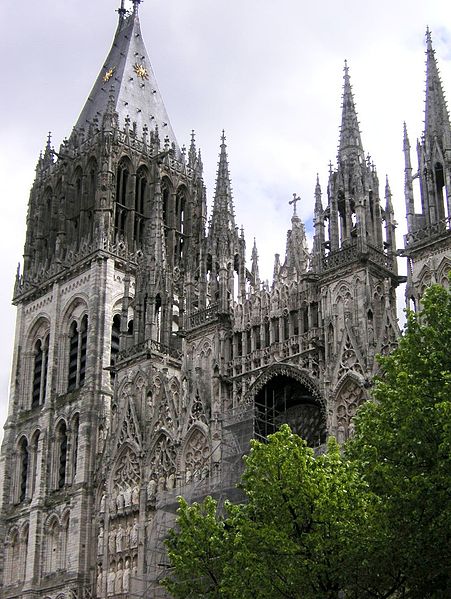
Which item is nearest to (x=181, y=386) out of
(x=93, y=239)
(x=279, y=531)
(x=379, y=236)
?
(x=379, y=236)

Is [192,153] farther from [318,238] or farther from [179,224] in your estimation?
[318,238]

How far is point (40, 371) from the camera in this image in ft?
210

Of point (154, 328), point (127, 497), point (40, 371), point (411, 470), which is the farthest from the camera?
point (40, 371)

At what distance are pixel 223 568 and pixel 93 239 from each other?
120 feet

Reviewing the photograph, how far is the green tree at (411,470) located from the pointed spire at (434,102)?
17.2 metres

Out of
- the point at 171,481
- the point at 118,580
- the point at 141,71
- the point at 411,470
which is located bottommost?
the point at 411,470

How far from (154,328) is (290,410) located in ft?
33.8

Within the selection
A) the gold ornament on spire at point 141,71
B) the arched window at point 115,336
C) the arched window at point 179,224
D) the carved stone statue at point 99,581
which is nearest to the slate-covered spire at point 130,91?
the gold ornament on spire at point 141,71

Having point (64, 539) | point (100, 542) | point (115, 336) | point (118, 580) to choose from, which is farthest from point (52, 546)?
point (115, 336)

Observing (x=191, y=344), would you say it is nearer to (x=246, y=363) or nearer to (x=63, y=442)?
(x=246, y=363)

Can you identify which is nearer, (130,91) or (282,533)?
(282,533)

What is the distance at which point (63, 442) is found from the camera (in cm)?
5897

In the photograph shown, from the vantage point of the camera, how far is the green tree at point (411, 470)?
76.8 ft

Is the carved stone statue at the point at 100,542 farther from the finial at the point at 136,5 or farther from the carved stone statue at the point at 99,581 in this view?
the finial at the point at 136,5
